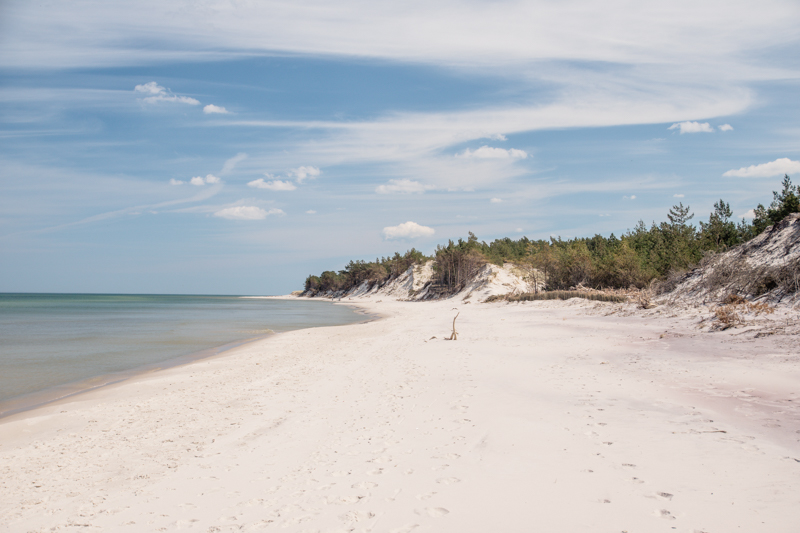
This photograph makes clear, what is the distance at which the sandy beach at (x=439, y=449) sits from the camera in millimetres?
4258

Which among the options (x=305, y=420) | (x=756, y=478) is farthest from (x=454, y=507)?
(x=305, y=420)

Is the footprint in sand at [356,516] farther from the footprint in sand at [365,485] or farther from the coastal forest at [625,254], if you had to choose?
the coastal forest at [625,254]

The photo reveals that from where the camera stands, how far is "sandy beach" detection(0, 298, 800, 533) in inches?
168

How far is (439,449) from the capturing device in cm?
604

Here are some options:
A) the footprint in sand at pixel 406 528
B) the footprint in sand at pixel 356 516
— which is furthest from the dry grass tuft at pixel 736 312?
the footprint in sand at pixel 356 516

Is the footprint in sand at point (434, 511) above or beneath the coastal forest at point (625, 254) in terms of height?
beneath

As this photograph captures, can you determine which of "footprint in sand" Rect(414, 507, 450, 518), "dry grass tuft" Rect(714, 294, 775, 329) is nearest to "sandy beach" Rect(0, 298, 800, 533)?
"footprint in sand" Rect(414, 507, 450, 518)

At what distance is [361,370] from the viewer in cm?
1264

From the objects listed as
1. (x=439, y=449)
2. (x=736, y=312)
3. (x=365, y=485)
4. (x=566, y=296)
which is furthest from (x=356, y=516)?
(x=566, y=296)

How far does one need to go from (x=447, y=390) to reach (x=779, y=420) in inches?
221

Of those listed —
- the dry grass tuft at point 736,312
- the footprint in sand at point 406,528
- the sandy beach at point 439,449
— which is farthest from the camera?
the dry grass tuft at point 736,312

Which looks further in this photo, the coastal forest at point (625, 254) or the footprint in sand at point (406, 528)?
the coastal forest at point (625, 254)

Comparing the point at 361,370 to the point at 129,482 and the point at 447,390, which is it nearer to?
the point at 447,390

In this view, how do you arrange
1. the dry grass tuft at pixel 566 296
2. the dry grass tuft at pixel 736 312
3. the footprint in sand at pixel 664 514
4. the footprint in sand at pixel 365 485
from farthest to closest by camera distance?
the dry grass tuft at pixel 566 296 < the dry grass tuft at pixel 736 312 < the footprint in sand at pixel 365 485 < the footprint in sand at pixel 664 514
